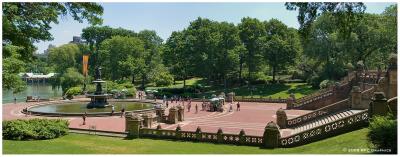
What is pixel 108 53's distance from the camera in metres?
88.9

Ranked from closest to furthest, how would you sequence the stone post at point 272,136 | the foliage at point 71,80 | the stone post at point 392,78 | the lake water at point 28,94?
the stone post at point 272,136 < the stone post at point 392,78 < the lake water at point 28,94 < the foliage at point 71,80

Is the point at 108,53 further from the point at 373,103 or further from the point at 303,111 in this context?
the point at 373,103

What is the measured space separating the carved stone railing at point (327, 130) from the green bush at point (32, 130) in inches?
477

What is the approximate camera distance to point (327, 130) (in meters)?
21.2

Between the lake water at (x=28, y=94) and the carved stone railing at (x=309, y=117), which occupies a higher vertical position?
the lake water at (x=28, y=94)

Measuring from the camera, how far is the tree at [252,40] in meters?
75.2

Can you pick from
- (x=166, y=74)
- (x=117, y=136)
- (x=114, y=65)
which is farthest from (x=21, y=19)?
(x=114, y=65)

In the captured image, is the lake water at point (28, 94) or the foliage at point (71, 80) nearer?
the lake water at point (28, 94)

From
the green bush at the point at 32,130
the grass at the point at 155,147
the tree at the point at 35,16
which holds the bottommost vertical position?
the grass at the point at 155,147

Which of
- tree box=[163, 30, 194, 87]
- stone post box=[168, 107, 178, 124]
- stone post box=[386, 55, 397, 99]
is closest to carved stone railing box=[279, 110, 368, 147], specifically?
stone post box=[386, 55, 397, 99]

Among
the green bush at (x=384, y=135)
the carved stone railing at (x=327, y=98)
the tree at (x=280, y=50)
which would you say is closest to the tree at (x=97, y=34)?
the tree at (x=280, y=50)

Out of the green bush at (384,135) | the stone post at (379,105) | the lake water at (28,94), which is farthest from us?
the lake water at (28,94)

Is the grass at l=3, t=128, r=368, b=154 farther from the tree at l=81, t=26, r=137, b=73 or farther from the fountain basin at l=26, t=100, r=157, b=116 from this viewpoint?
the tree at l=81, t=26, r=137, b=73

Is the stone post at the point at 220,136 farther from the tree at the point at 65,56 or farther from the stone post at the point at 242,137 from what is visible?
the tree at the point at 65,56
